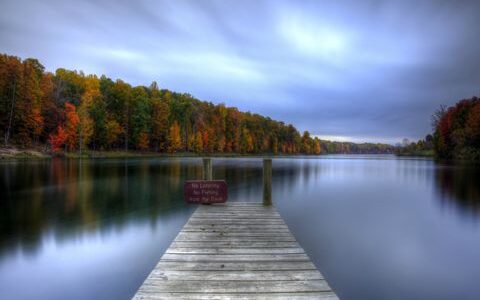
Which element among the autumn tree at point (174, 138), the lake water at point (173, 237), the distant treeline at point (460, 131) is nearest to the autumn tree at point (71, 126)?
the autumn tree at point (174, 138)

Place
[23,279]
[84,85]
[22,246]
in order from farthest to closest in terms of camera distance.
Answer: [84,85] < [22,246] < [23,279]

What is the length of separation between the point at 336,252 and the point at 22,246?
8.75 meters

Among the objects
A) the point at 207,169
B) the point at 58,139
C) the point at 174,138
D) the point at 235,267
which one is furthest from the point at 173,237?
the point at 174,138

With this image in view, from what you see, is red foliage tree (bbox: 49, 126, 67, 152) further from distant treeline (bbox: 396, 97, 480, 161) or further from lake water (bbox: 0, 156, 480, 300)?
distant treeline (bbox: 396, 97, 480, 161)

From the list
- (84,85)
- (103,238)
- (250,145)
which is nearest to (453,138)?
(250,145)

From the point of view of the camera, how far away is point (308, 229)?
10.1m

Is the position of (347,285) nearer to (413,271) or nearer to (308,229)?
(413,271)

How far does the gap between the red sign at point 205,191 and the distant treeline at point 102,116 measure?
51433 mm

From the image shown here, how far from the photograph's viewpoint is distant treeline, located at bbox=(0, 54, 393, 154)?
48188 mm

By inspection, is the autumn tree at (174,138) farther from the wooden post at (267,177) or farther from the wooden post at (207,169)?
the wooden post at (267,177)

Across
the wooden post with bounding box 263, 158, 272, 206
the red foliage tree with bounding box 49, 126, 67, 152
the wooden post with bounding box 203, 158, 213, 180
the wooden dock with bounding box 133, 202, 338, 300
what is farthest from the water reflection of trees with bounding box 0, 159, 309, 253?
the red foliage tree with bounding box 49, 126, 67, 152

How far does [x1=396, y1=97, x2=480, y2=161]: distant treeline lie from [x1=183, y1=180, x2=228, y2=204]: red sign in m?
81.0

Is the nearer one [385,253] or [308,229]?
[385,253]

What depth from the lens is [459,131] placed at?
236 ft
